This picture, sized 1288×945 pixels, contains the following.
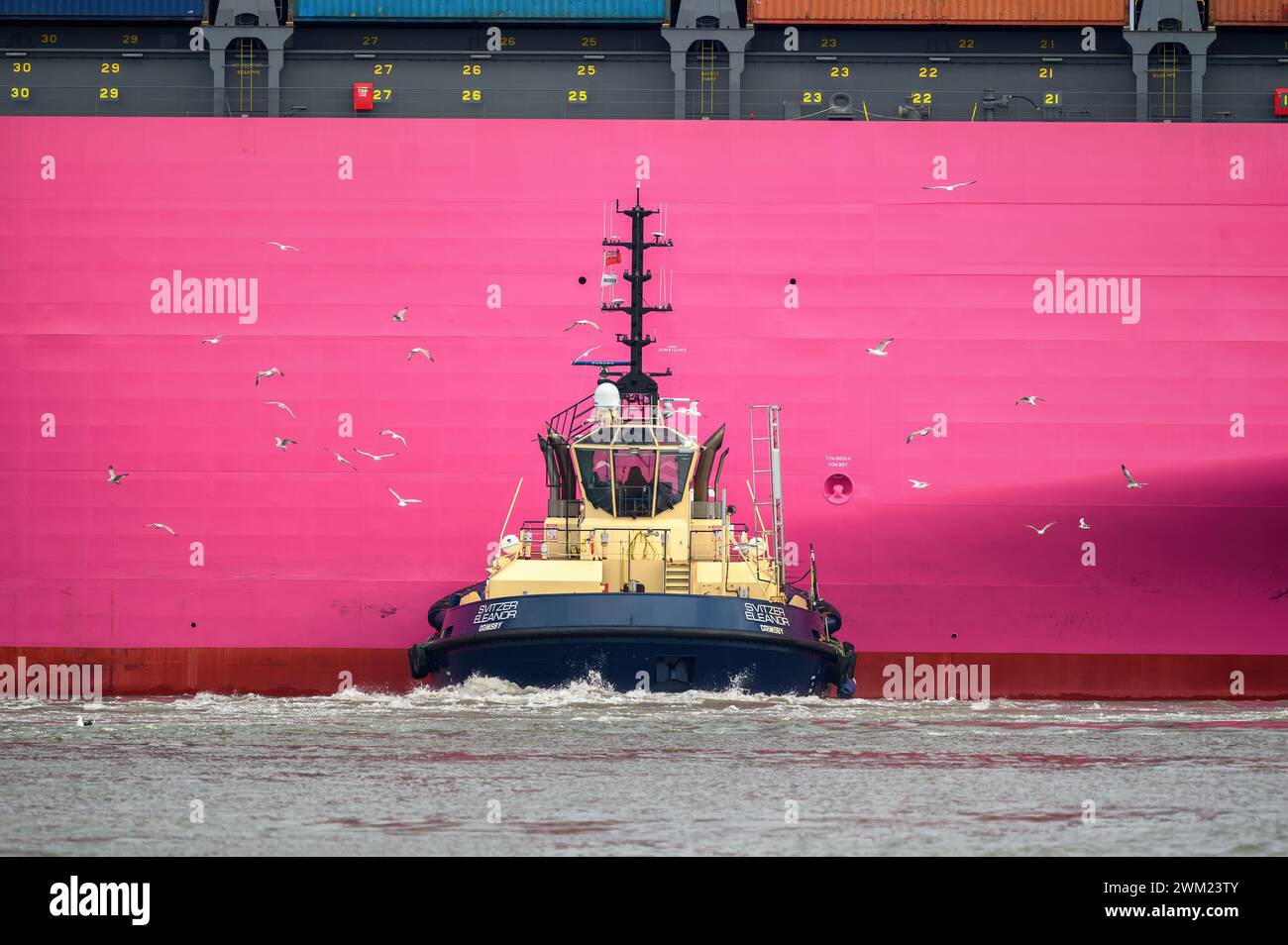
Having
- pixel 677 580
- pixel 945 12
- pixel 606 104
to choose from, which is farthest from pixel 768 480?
pixel 945 12

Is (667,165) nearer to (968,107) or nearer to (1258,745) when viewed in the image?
(968,107)

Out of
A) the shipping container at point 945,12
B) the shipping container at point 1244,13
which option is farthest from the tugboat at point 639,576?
the shipping container at point 1244,13

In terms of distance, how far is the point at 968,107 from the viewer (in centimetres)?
2669

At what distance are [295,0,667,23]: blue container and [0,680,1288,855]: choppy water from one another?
1033 cm

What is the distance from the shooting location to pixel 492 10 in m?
25.8

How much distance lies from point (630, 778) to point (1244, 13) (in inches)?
686

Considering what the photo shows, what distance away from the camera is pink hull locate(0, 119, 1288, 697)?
952 inches

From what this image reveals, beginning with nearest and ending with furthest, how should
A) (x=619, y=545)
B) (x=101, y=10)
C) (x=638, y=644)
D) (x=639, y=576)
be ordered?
(x=638, y=644)
(x=639, y=576)
(x=619, y=545)
(x=101, y=10)

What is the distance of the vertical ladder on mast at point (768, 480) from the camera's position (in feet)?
74.3

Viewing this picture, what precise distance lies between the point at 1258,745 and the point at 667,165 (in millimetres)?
12099
